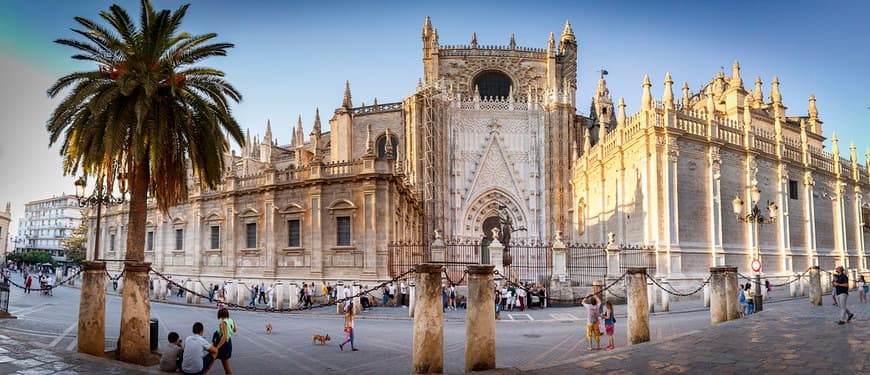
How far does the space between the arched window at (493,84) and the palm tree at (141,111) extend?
91.2ft

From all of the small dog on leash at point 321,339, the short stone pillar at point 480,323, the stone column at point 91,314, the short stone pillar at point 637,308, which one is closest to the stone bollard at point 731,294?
the short stone pillar at point 637,308

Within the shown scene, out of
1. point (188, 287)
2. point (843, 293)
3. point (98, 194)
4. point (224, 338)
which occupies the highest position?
Result: point (98, 194)

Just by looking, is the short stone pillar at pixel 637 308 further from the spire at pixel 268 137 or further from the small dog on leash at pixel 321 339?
the spire at pixel 268 137

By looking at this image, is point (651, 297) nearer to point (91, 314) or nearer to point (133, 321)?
point (133, 321)

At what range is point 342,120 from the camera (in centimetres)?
3703

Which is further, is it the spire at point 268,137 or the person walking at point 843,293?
the spire at point 268,137

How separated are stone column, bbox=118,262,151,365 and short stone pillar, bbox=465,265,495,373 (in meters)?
5.54

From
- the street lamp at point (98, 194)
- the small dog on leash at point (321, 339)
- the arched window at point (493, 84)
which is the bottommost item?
the small dog on leash at point (321, 339)

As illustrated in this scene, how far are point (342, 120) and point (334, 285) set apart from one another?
15930 millimetres

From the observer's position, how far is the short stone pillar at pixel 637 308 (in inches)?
446

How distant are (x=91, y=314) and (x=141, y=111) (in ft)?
14.6

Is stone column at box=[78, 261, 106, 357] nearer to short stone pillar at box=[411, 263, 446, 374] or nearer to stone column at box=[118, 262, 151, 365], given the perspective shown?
stone column at box=[118, 262, 151, 365]

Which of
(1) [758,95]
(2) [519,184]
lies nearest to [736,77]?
(1) [758,95]

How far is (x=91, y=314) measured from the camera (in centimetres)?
989
